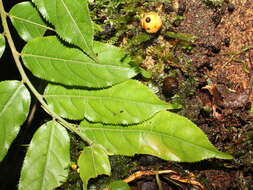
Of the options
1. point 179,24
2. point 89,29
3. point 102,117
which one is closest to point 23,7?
point 89,29

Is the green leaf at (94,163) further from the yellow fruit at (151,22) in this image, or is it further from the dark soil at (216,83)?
the yellow fruit at (151,22)

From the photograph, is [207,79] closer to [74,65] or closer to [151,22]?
[151,22]

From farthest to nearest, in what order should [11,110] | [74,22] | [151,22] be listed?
[151,22]
[11,110]
[74,22]

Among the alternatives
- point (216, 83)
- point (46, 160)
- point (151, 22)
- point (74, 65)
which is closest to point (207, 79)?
point (216, 83)

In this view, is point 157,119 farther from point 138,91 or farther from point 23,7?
point 23,7

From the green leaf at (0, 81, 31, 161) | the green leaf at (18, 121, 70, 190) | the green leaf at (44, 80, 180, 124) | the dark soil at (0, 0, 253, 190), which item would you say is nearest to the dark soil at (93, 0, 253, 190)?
the dark soil at (0, 0, 253, 190)

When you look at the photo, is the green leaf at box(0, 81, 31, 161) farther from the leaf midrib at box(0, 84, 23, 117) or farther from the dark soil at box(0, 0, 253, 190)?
the dark soil at box(0, 0, 253, 190)
